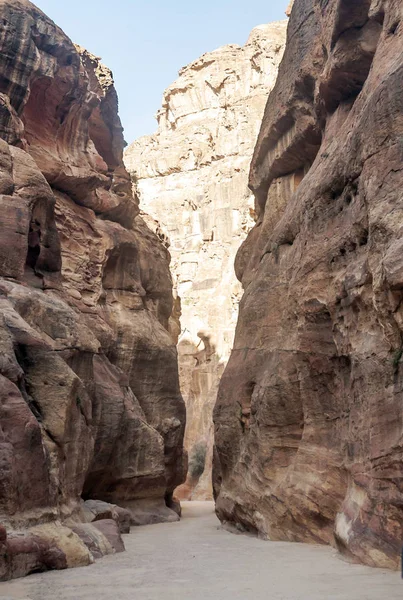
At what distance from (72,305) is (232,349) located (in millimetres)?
6093

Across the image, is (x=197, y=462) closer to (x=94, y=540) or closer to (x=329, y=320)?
(x=329, y=320)

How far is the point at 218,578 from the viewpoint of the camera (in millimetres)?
8891

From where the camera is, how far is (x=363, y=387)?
38.3 ft

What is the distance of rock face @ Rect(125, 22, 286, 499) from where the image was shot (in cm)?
5447

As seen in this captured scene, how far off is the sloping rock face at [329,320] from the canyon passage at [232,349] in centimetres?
6

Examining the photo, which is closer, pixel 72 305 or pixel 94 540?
pixel 94 540

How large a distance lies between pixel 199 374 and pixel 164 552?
41.1 metres

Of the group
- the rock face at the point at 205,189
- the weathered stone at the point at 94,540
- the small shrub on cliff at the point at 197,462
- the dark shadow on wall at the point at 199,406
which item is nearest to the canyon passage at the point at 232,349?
the weathered stone at the point at 94,540

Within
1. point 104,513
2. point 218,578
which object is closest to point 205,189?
point 104,513

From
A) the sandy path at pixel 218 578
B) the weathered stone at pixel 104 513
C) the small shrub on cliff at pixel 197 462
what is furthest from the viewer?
the small shrub on cliff at pixel 197 462

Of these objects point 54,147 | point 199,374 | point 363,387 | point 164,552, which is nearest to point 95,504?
point 164,552

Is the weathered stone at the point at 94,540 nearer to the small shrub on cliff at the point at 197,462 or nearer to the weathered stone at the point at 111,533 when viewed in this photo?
the weathered stone at the point at 111,533

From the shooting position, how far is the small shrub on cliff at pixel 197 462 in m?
46.5

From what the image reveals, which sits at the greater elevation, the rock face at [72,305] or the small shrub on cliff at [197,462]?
the rock face at [72,305]
